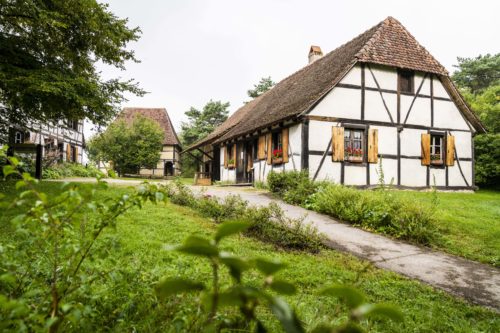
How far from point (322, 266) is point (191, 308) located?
284cm

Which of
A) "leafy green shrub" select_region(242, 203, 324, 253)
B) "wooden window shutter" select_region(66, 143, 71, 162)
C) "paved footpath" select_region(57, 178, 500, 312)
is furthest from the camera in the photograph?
"wooden window shutter" select_region(66, 143, 71, 162)

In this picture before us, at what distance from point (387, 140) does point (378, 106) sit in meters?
1.39

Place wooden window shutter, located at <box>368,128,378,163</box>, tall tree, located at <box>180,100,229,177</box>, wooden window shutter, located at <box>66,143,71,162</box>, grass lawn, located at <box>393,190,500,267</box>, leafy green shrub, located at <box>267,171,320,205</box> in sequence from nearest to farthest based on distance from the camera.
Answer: grass lawn, located at <box>393,190,500,267</box> < leafy green shrub, located at <box>267,171,320,205</box> < wooden window shutter, located at <box>368,128,378,163</box> < wooden window shutter, located at <box>66,143,71,162</box> < tall tree, located at <box>180,100,229,177</box>

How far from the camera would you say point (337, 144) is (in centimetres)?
1315

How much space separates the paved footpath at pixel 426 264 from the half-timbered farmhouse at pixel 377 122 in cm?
657

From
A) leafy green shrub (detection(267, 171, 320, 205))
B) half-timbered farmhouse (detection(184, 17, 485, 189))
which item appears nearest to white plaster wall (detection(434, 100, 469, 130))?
half-timbered farmhouse (detection(184, 17, 485, 189))

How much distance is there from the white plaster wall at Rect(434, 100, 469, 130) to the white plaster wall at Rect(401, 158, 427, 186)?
1.98m

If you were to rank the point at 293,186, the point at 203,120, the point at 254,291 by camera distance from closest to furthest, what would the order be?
the point at 254,291, the point at 293,186, the point at 203,120

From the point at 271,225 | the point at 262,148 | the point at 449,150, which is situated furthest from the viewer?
the point at 262,148

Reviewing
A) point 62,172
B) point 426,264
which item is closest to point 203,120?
point 62,172

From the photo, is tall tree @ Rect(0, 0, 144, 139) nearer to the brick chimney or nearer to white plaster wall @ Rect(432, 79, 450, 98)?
white plaster wall @ Rect(432, 79, 450, 98)

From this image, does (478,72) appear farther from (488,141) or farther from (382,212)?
(382,212)

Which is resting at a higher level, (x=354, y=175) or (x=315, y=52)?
(x=315, y=52)

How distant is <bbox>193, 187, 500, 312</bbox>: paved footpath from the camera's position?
13.4 feet
